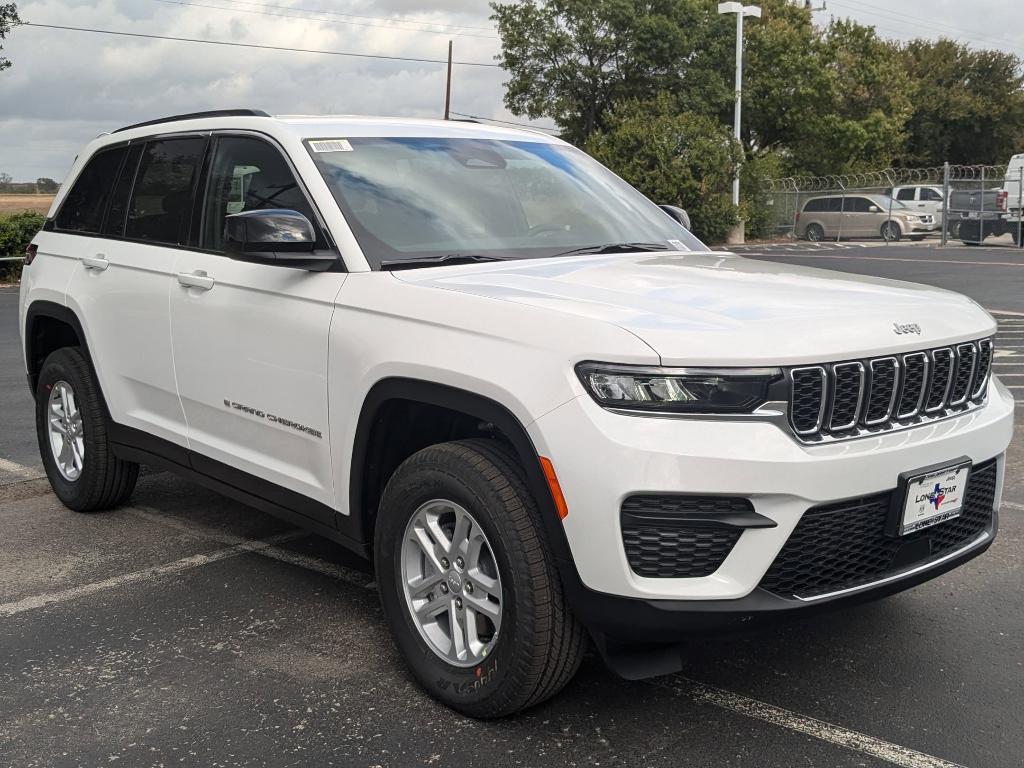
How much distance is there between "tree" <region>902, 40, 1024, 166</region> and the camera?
5581cm

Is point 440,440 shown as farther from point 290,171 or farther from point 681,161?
point 681,161

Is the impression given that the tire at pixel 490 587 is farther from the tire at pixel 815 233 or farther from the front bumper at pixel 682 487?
the tire at pixel 815 233

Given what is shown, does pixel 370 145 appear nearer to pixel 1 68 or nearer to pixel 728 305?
pixel 728 305

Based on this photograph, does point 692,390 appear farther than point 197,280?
No

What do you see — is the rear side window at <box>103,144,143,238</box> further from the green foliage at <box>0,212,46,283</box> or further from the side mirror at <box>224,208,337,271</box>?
the green foliage at <box>0,212,46,283</box>

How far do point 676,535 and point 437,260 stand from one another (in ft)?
4.65

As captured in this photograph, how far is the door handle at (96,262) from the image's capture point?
5117 millimetres

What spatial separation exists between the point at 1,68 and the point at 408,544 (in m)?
24.5

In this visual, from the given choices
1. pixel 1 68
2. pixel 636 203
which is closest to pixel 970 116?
pixel 1 68

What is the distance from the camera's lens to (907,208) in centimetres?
3388

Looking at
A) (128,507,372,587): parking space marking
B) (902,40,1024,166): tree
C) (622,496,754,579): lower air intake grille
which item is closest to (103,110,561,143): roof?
(128,507,372,587): parking space marking

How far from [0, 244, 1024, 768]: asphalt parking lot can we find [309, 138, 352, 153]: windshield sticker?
173cm

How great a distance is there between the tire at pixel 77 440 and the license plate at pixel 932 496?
3.69m

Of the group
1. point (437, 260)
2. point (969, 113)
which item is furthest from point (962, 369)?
point (969, 113)
